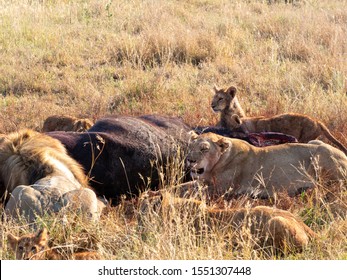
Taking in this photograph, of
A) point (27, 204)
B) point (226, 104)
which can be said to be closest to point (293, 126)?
point (226, 104)

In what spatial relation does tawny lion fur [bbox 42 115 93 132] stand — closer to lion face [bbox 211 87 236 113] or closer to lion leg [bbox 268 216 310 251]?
lion face [bbox 211 87 236 113]

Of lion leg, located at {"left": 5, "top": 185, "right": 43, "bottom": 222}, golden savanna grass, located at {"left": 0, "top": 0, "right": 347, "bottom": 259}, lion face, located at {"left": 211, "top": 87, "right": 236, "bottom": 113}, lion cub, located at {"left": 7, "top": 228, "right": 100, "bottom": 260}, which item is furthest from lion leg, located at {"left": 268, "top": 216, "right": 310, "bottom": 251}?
lion face, located at {"left": 211, "top": 87, "right": 236, "bottom": 113}

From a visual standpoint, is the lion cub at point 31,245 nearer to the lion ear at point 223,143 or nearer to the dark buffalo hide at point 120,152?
the dark buffalo hide at point 120,152

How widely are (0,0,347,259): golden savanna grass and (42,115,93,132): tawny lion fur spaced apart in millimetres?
532

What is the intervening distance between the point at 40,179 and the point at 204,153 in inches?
59.1

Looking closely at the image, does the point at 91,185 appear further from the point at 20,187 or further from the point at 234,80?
the point at 234,80

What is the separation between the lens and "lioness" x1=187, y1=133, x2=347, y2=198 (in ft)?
22.3

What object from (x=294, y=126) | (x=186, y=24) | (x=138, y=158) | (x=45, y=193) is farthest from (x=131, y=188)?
(x=186, y=24)

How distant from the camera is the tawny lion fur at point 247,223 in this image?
5207mm

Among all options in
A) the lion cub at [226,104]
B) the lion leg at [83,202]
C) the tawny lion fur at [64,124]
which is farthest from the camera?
the lion cub at [226,104]

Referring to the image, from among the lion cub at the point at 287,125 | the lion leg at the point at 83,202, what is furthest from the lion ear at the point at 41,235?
the lion cub at the point at 287,125

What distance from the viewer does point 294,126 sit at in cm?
811

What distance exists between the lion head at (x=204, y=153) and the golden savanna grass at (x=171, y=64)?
0.55 ft

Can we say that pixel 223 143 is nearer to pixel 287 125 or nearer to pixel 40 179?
pixel 287 125
